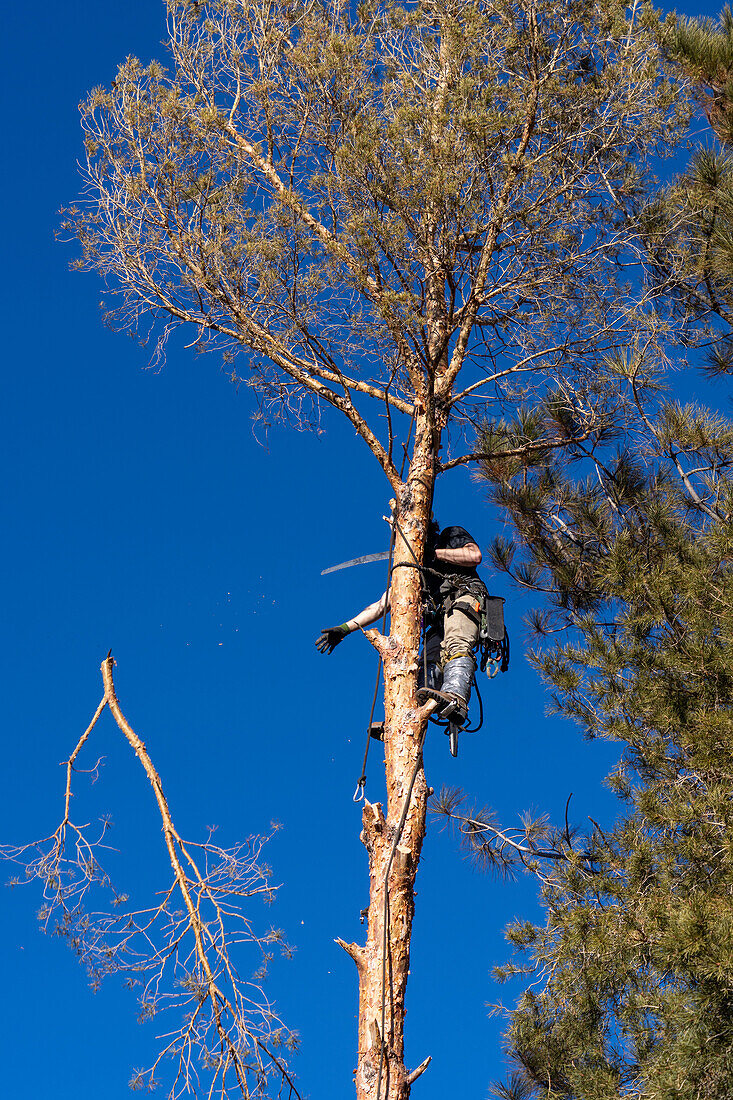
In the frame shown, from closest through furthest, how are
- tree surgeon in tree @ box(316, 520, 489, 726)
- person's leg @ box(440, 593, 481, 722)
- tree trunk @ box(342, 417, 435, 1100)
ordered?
1. tree trunk @ box(342, 417, 435, 1100)
2. person's leg @ box(440, 593, 481, 722)
3. tree surgeon in tree @ box(316, 520, 489, 726)

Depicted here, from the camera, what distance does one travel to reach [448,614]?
5.99 metres

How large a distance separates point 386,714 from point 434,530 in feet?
4.82

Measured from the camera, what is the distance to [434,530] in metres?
6.39

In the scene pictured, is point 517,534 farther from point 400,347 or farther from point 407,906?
point 407,906

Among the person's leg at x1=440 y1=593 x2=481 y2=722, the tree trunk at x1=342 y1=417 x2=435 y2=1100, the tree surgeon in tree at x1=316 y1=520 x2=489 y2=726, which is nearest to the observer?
the tree trunk at x1=342 y1=417 x2=435 y2=1100

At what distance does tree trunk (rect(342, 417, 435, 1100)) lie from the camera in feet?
14.3

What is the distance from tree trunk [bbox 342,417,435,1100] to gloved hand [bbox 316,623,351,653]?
0.38 m

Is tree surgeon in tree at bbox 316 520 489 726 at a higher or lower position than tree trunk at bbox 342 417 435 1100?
higher

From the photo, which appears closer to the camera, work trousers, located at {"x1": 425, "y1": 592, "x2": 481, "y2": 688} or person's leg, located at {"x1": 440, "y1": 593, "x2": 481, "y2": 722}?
person's leg, located at {"x1": 440, "y1": 593, "x2": 481, "y2": 722}

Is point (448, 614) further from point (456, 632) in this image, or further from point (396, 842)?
point (396, 842)

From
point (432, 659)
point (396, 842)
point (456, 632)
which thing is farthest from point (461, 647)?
point (396, 842)

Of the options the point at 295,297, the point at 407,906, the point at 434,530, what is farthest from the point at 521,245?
the point at 407,906

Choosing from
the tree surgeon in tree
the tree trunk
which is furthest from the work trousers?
the tree trunk

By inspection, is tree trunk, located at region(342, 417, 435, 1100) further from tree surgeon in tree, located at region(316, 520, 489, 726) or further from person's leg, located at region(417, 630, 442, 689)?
person's leg, located at region(417, 630, 442, 689)
